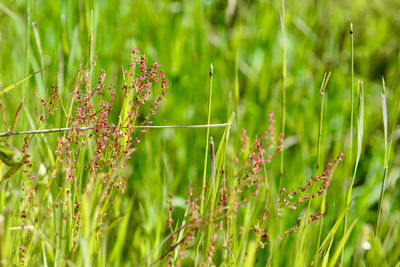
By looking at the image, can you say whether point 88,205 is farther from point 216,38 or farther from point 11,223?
point 216,38

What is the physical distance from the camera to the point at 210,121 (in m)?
1.36

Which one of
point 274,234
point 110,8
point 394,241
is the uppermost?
point 110,8

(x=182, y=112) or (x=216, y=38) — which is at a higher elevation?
(x=216, y=38)

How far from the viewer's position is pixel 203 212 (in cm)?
70

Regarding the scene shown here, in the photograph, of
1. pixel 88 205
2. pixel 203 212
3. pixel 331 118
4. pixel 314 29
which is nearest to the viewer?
pixel 88 205

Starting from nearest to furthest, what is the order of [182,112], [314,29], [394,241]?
[394,241]
[182,112]
[314,29]

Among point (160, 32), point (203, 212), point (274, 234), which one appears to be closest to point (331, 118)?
point (160, 32)

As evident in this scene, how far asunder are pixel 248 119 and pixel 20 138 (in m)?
0.77

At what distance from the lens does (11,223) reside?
0.71 meters

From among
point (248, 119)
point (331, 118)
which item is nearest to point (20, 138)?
point (248, 119)

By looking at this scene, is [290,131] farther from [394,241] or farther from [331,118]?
[394,241]

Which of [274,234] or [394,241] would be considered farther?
[394,241]

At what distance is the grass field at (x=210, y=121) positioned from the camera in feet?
2.46

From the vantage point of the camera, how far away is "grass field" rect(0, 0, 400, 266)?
751mm
